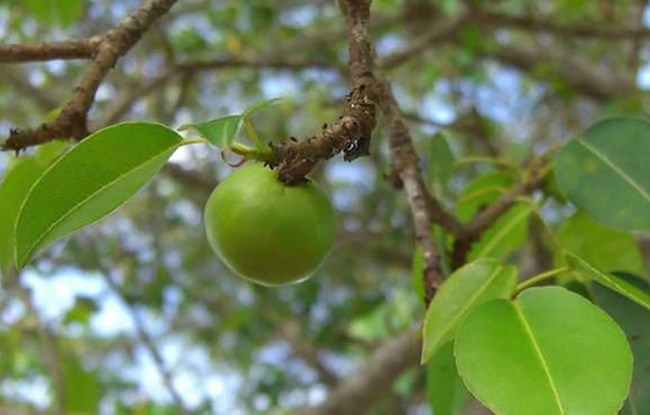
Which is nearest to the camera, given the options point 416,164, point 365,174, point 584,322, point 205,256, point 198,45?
point 584,322

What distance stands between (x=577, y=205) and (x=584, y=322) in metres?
0.38

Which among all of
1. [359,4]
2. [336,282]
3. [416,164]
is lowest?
[336,282]

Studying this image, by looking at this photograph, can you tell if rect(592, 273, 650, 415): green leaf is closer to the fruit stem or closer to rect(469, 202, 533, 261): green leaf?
rect(469, 202, 533, 261): green leaf

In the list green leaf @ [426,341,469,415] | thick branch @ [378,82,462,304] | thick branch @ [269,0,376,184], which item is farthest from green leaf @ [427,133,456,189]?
thick branch @ [269,0,376,184]

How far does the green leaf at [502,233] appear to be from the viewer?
1.37 m

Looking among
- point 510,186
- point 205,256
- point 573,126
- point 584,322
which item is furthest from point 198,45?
point 584,322

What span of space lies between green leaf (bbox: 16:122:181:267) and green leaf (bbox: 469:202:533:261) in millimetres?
574

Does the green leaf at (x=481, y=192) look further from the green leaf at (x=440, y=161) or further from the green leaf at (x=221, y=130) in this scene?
the green leaf at (x=221, y=130)

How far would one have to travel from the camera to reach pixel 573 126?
3.47 metres

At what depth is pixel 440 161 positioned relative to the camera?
1477 mm

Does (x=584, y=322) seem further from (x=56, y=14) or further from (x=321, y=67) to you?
(x=321, y=67)

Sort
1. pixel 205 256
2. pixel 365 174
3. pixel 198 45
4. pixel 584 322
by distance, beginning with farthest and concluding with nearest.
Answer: pixel 365 174
pixel 205 256
pixel 198 45
pixel 584 322

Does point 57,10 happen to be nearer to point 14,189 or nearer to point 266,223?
point 14,189

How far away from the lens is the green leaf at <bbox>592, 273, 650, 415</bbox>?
3.24ft
